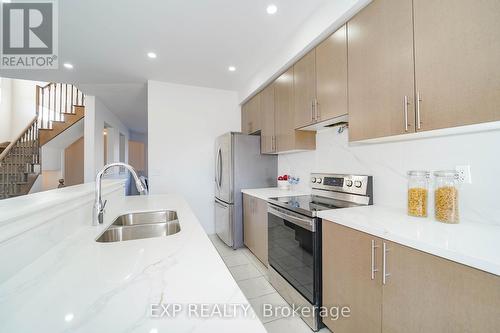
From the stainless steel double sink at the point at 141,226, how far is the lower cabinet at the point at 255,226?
113 centimetres

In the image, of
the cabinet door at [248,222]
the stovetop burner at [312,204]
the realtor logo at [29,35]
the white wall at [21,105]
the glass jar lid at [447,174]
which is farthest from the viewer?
the white wall at [21,105]

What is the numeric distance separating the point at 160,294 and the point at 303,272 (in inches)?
52.2

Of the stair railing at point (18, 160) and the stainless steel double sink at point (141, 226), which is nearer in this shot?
the stainless steel double sink at point (141, 226)

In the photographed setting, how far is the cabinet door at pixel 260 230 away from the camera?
7.75 feet

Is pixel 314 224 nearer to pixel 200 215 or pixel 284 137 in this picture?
pixel 284 137

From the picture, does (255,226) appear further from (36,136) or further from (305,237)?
(36,136)

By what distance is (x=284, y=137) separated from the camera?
2.49m

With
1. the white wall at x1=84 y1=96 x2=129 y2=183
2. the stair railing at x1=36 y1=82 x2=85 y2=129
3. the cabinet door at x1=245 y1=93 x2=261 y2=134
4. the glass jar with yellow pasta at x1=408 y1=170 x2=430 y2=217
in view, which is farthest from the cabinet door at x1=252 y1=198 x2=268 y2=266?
the stair railing at x1=36 y1=82 x2=85 y2=129

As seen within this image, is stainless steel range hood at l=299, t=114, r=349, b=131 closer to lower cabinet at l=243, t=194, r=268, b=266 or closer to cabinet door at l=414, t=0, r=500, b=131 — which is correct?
cabinet door at l=414, t=0, r=500, b=131

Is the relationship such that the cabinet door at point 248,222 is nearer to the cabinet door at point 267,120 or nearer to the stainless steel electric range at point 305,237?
the stainless steel electric range at point 305,237

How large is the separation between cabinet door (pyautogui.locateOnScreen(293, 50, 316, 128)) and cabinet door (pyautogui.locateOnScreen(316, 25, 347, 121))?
0.23ft

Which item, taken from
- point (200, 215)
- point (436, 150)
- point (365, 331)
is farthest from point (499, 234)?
point (200, 215)

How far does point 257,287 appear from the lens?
206cm

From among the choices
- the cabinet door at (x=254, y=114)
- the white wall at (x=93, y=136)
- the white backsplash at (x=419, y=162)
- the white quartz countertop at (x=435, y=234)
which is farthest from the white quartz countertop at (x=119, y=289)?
the white wall at (x=93, y=136)
